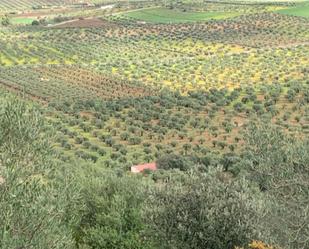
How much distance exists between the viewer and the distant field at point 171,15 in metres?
152

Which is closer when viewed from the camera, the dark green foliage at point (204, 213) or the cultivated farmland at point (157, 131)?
the cultivated farmland at point (157, 131)

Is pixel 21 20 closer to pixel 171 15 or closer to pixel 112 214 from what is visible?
pixel 171 15

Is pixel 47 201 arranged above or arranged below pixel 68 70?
above

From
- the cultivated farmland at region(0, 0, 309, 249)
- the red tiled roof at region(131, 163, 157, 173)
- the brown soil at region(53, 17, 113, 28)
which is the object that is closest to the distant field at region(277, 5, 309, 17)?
the cultivated farmland at region(0, 0, 309, 249)

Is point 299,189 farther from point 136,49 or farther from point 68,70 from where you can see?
point 136,49

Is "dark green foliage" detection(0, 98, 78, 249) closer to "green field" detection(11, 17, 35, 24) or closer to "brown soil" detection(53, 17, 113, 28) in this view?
"brown soil" detection(53, 17, 113, 28)

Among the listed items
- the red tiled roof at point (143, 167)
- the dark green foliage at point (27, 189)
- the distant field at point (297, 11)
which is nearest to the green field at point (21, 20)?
the distant field at point (297, 11)

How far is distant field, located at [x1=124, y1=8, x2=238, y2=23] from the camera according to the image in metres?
152

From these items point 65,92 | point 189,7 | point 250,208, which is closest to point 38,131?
point 250,208

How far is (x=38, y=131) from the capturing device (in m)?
18.4

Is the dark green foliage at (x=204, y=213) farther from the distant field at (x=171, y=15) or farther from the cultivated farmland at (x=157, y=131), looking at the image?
the distant field at (x=171, y=15)

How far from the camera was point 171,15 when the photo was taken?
6373 inches

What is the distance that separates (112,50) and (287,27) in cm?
4432

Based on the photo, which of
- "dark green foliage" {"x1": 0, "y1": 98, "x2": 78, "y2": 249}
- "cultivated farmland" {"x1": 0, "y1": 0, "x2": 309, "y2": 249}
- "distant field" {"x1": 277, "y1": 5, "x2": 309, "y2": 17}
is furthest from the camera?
"distant field" {"x1": 277, "y1": 5, "x2": 309, "y2": 17}
